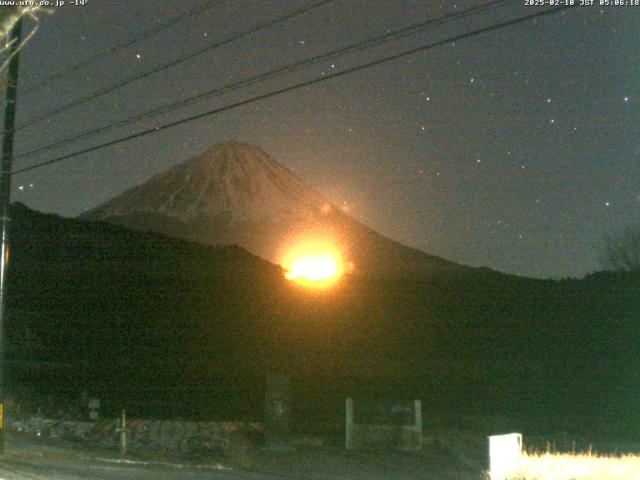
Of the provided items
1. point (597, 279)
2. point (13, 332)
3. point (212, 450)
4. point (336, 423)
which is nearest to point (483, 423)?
point (336, 423)

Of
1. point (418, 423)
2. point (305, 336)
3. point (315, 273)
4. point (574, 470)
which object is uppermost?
point (315, 273)

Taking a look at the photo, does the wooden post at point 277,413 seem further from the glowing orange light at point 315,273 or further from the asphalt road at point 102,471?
the glowing orange light at point 315,273

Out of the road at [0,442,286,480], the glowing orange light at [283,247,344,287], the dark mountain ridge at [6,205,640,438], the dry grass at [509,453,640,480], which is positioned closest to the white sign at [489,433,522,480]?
the dry grass at [509,453,640,480]

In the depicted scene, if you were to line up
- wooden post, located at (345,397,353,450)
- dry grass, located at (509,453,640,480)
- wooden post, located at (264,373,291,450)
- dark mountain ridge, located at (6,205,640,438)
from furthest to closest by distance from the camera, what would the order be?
dark mountain ridge, located at (6,205,640,438)
wooden post, located at (345,397,353,450)
wooden post, located at (264,373,291,450)
dry grass, located at (509,453,640,480)

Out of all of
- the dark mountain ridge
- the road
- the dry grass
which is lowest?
the road

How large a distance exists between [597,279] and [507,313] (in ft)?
17.3

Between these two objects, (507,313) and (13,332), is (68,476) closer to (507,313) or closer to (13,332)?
(13,332)

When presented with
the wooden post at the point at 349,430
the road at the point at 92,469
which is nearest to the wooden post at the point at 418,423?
the wooden post at the point at 349,430

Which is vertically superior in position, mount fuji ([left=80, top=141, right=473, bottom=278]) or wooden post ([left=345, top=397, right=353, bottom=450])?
mount fuji ([left=80, top=141, right=473, bottom=278])

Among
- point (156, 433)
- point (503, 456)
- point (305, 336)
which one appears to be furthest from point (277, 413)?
point (305, 336)

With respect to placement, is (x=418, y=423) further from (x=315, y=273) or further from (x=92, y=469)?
(x=315, y=273)

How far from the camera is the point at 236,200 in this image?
105 metres

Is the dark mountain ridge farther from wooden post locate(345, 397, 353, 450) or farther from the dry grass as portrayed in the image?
the dry grass

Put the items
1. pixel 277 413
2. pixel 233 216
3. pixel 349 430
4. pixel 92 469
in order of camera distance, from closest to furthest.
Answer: pixel 92 469 < pixel 277 413 < pixel 349 430 < pixel 233 216
